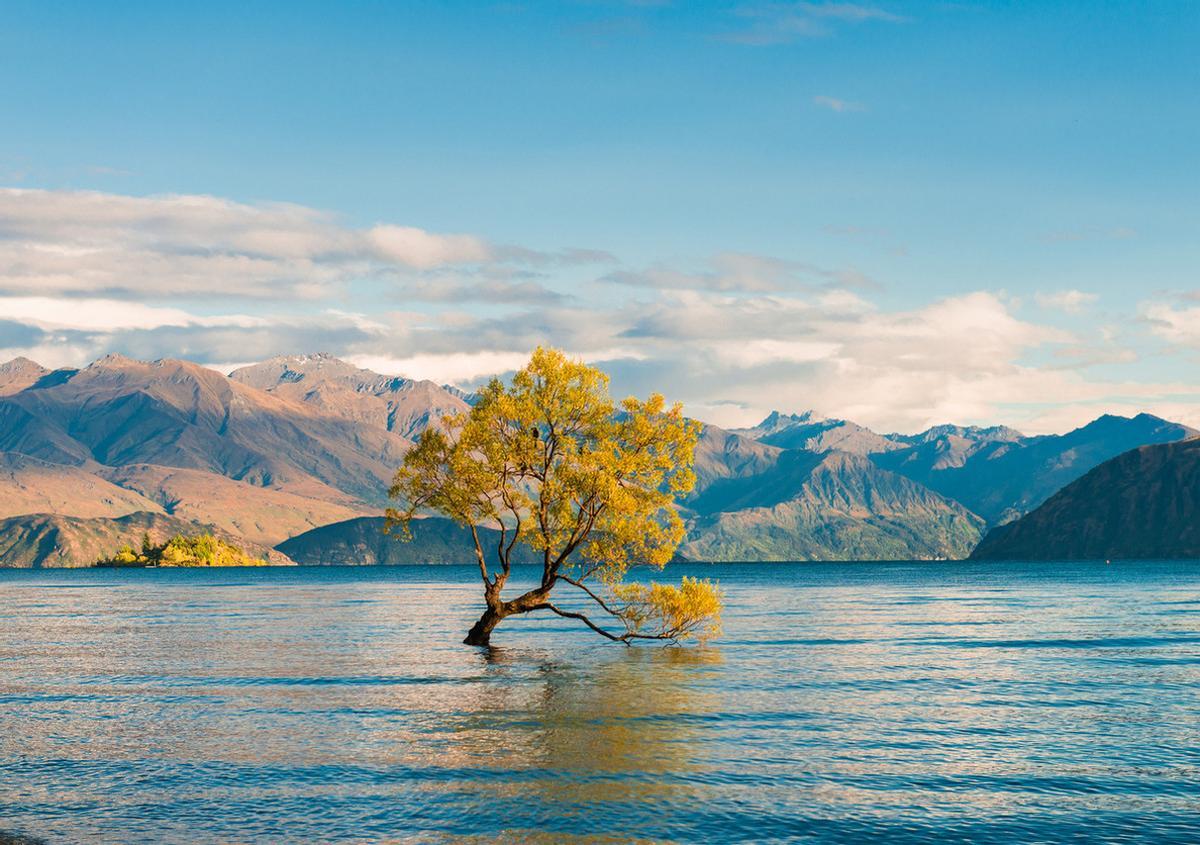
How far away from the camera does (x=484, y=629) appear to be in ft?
284

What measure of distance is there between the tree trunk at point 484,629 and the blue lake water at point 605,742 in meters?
2.25

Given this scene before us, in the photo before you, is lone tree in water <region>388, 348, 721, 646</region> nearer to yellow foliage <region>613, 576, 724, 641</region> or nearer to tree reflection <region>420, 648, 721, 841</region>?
yellow foliage <region>613, 576, 724, 641</region>

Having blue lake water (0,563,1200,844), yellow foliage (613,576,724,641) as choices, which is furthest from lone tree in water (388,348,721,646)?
blue lake water (0,563,1200,844)

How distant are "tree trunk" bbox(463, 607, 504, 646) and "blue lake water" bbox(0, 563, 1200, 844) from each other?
7.37 ft

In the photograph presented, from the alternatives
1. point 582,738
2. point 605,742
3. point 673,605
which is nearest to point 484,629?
point 673,605

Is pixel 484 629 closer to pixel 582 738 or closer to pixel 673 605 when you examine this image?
pixel 673 605

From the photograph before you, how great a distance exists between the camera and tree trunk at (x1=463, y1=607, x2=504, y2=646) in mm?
84625

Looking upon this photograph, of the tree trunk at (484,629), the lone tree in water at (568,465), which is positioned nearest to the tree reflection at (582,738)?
the lone tree in water at (568,465)

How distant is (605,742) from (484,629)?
44.3 meters

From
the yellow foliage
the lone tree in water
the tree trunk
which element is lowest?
the tree trunk

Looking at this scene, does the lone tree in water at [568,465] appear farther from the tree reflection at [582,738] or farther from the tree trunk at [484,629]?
the tree reflection at [582,738]

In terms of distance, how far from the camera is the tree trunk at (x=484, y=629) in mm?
84625

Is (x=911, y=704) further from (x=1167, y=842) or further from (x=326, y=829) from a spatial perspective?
(x=326, y=829)

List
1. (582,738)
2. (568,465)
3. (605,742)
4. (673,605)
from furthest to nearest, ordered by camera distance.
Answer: (673,605) → (568,465) → (582,738) → (605,742)
